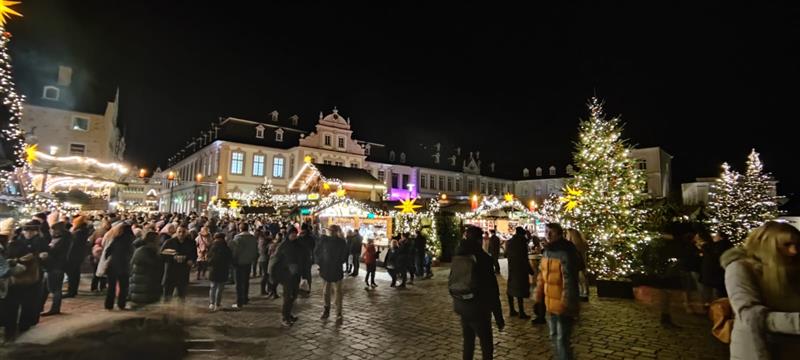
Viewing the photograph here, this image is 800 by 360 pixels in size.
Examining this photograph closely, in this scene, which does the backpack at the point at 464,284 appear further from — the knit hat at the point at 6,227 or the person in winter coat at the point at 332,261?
the knit hat at the point at 6,227

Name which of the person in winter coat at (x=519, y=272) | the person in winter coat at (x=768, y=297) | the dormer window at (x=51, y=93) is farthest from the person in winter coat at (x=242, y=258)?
the dormer window at (x=51, y=93)

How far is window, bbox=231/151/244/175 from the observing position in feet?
129

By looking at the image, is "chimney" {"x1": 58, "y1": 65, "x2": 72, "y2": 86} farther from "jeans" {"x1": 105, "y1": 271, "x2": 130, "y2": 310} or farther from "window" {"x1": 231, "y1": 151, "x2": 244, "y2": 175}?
"jeans" {"x1": 105, "y1": 271, "x2": 130, "y2": 310}

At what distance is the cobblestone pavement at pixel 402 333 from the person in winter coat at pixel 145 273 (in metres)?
1.01

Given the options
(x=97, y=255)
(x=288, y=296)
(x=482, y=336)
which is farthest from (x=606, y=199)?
(x=97, y=255)

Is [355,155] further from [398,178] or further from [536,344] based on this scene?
[536,344]

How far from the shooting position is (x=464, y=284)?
438cm

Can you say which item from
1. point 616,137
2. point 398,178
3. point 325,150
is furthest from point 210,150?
point 616,137

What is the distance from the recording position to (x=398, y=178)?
4928 cm

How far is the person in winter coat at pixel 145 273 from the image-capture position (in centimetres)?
744

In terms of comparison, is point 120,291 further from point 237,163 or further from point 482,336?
point 237,163

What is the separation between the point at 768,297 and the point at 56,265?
415 inches

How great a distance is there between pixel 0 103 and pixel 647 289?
1822 centimetres

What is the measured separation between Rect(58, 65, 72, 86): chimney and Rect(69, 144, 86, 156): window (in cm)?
603
